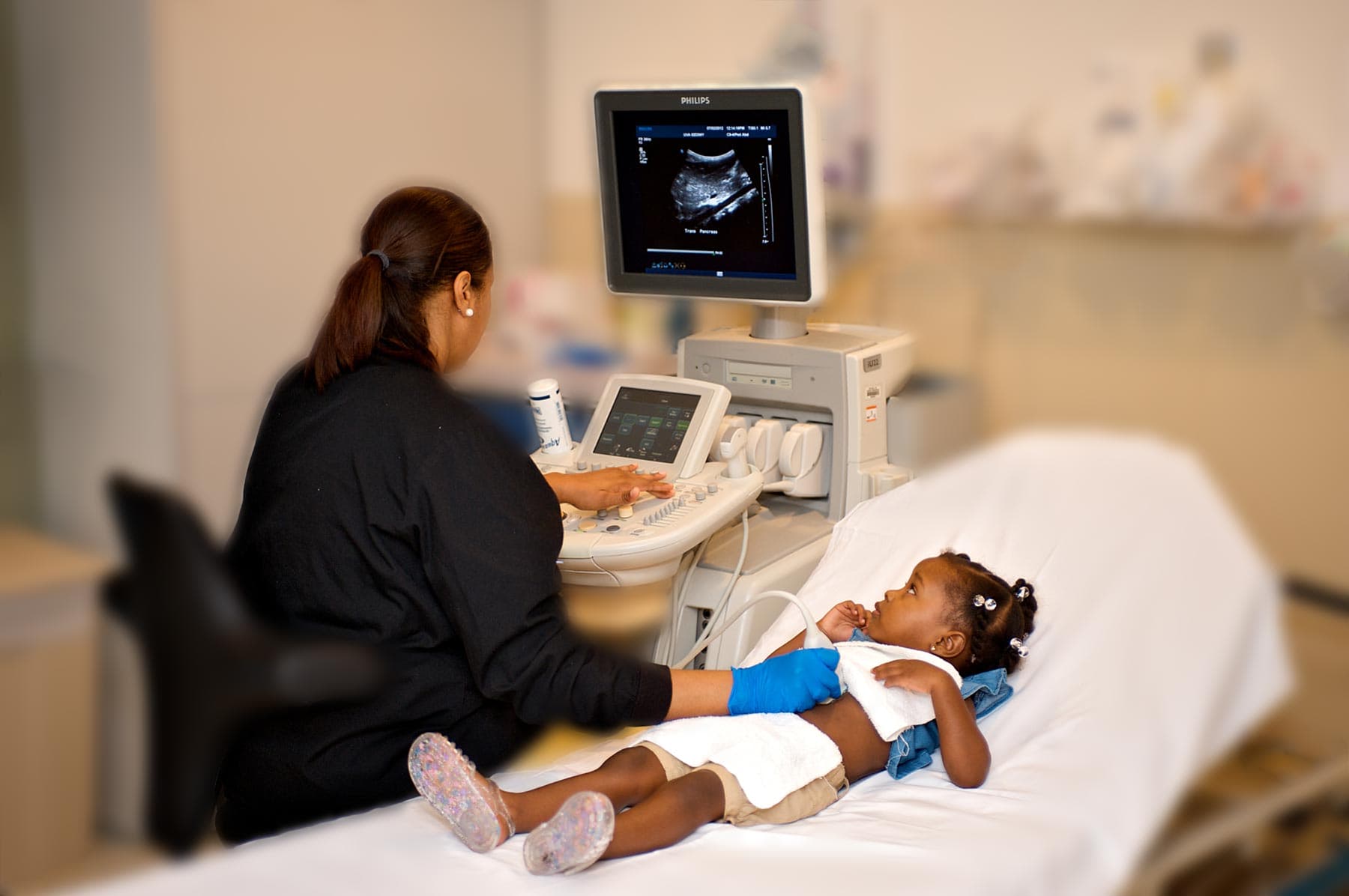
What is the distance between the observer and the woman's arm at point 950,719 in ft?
3.88

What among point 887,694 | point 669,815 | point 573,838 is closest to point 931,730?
point 887,694

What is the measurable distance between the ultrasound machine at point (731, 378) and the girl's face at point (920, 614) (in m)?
0.16

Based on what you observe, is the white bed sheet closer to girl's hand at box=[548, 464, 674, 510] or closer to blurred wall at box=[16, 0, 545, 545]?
girl's hand at box=[548, 464, 674, 510]

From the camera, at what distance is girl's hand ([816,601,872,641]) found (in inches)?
54.5

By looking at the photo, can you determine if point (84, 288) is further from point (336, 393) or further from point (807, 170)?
point (807, 170)

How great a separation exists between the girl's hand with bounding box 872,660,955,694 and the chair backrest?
65cm

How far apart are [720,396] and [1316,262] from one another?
814mm

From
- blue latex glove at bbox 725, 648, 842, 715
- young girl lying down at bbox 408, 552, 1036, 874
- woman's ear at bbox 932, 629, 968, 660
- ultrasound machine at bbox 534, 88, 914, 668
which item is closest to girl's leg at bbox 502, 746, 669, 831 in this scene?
young girl lying down at bbox 408, 552, 1036, 874

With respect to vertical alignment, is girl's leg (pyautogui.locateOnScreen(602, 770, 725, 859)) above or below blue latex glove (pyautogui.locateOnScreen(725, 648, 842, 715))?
below

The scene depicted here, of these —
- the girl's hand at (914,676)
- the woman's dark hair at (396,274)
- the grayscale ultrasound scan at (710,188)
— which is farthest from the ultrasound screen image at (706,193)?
the girl's hand at (914,676)

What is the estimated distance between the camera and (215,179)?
249cm

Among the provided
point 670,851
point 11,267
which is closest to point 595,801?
point 670,851

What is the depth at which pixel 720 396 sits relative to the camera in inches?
58.8

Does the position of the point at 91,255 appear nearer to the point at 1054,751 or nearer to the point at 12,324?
the point at 12,324
